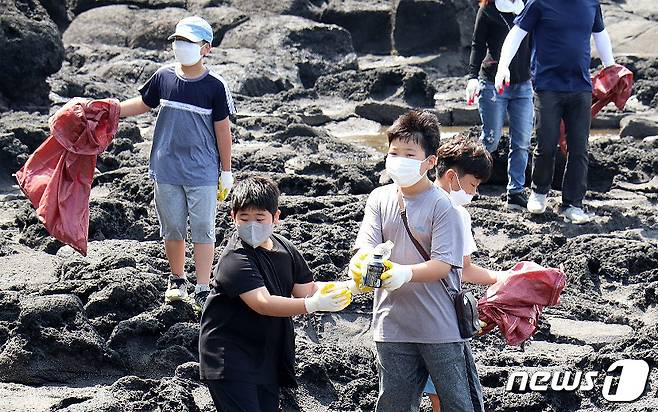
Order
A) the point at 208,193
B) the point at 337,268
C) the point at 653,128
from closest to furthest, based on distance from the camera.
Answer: the point at 208,193 < the point at 337,268 < the point at 653,128

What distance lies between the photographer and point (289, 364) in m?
3.99

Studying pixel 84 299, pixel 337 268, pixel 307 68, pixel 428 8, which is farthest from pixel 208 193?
pixel 428 8

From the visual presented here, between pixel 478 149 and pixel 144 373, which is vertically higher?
pixel 478 149

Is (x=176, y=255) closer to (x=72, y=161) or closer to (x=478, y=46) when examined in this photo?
(x=72, y=161)

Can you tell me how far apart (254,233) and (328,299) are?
0.35m

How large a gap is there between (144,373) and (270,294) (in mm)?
1739

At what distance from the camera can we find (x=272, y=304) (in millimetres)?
3793

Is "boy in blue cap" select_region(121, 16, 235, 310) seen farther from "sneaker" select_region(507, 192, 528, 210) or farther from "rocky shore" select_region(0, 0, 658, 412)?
"sneaker" select_region(507, 192, 528, 210)

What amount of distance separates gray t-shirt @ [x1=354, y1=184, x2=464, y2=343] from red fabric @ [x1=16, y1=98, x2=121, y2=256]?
225 centimetres

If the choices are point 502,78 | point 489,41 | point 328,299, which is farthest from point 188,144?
point 489,41

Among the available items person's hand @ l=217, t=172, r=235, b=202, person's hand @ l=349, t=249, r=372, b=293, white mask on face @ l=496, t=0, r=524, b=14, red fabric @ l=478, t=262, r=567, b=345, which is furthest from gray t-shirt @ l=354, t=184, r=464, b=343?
white mask on face @ l=496, t=0, r=524, b=14

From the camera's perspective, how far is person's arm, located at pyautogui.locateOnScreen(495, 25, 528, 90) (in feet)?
26.1

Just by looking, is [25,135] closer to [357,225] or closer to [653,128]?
[357,225]

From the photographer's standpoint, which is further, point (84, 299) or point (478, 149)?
point (84, 299)
